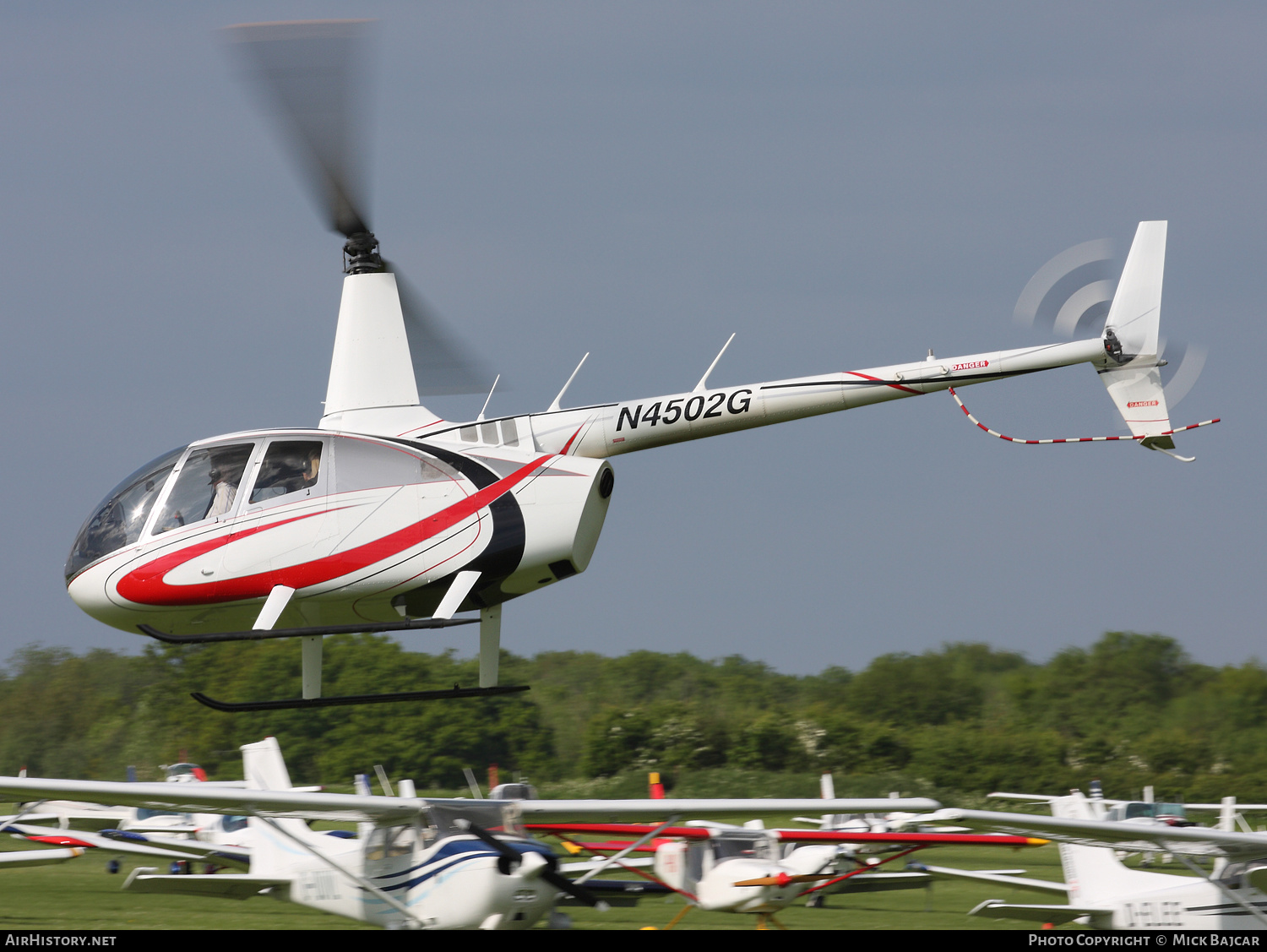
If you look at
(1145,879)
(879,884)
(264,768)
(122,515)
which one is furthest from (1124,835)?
(264,768)

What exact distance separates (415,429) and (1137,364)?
22.3ft

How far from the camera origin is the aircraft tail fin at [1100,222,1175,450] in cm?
1235

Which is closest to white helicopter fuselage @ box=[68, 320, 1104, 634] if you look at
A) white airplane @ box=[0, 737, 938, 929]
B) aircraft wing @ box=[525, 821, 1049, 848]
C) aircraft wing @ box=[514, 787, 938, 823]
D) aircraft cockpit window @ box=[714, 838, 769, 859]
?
white airplane @ box=[0, 737, 938, 929]

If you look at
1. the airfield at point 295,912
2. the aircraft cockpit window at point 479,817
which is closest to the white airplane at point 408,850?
the aircraft cockpit window at point 479,817

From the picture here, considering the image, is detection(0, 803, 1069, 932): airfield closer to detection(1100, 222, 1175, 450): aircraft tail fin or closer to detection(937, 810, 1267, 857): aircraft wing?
detection(937, 810, 1267, 857): aircraft wing

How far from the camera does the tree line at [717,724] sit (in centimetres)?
4022

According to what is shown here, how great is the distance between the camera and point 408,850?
13.2 metres

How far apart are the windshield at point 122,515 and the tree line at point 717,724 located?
2735cm

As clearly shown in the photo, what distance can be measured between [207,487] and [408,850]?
405 cm

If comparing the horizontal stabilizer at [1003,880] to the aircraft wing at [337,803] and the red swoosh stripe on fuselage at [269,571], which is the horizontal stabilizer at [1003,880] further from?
the red swoosh stripe on fuselage at [269,571]

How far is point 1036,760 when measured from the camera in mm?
40812

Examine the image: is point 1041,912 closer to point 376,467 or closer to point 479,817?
point 479,817
